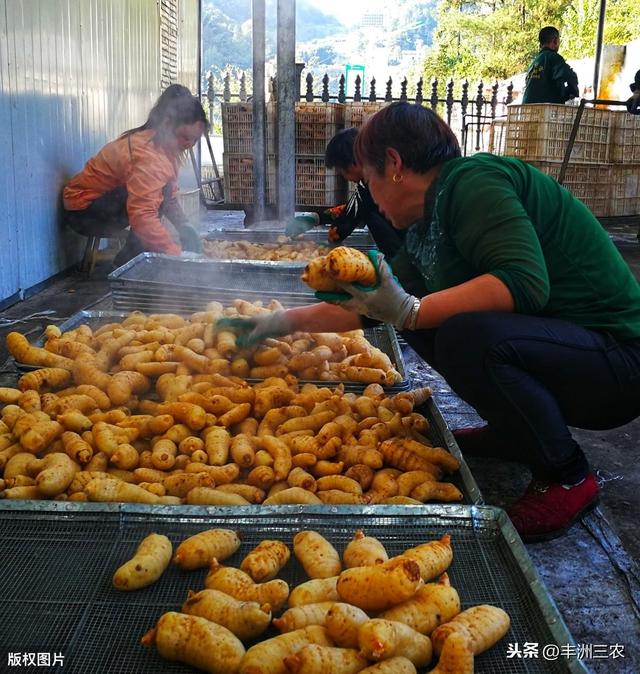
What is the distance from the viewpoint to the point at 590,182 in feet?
31.4

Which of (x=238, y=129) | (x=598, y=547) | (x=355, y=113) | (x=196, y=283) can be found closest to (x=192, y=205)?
(x=238, y=129)

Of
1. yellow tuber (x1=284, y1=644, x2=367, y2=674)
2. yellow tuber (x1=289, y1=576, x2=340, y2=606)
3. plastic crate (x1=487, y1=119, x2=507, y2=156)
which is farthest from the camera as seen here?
plastic crate (x1=487, y1=119, x2=507, y2=156)

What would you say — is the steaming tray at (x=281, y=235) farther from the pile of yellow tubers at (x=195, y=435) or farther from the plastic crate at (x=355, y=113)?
the pile of yellow tubers at (x=195, y=435)

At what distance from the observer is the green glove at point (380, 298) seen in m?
1.94

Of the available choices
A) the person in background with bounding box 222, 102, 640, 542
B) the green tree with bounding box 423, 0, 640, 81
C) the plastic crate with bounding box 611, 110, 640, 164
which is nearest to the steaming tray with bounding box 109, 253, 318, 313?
the person in background with bounding box 222, 102, 640, 542

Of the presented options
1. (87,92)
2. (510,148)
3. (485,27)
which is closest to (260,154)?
(87,92)

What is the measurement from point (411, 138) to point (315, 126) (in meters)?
6.40

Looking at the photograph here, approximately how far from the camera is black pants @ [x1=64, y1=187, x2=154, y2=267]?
5477 mm

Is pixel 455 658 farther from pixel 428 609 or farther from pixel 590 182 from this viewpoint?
pixel 590 182

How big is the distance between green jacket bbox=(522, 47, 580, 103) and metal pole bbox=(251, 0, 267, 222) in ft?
12.1

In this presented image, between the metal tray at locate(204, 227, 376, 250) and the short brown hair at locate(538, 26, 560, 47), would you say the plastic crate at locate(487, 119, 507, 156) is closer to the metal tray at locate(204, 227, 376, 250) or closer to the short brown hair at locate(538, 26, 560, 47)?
the short brown hair at locate(538, 26, 560, 47)

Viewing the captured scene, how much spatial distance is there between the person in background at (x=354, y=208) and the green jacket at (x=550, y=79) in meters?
5.89

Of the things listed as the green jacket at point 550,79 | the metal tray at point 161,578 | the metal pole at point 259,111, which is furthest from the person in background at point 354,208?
the green jacket at point 550,79

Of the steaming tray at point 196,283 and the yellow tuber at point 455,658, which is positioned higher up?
the steaming tray at point 196,283
